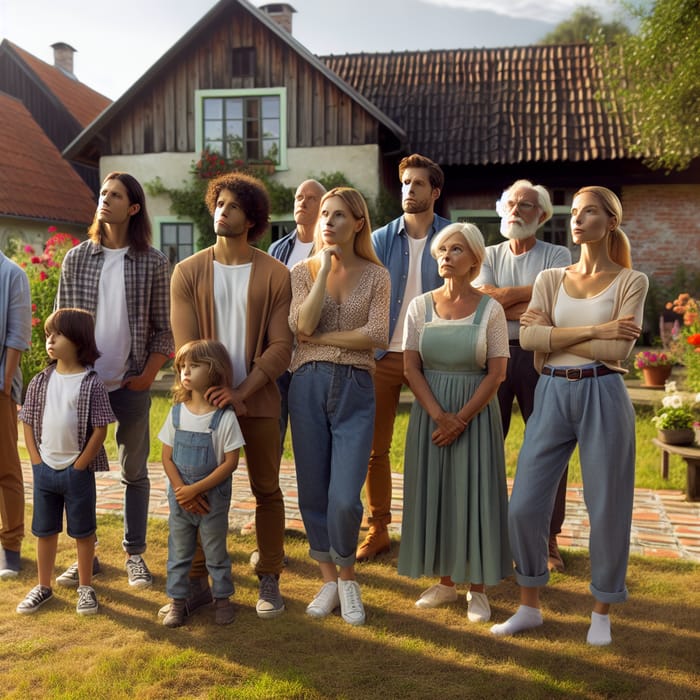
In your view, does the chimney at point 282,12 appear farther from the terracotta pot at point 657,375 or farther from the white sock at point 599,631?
the white sock at point 599,631

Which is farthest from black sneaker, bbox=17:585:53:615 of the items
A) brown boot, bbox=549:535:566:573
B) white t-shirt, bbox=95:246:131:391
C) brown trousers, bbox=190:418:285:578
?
brown boot, bbox=549:535:566:573

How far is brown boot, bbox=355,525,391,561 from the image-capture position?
16.5ft

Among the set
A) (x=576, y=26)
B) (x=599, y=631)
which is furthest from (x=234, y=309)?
(x=576, y=26)

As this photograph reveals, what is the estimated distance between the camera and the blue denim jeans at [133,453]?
15.1ft

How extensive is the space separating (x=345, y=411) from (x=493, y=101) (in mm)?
13928

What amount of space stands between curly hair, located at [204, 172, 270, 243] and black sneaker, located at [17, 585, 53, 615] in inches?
86.5

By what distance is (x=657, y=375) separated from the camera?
11430 millimetres

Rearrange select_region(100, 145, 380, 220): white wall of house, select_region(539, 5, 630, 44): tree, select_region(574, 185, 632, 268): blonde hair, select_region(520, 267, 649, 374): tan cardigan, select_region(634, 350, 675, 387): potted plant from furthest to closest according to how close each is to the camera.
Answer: select_region(539, 5, 630, 44): tree < select_region(100, 145, 380, 220): white wall of house < select_region(634, 350, 675, 387): potted plant < select_region(574, 185, 632, 268): blonde hair < select_region(520, 267, 649, 374): tan cardigan

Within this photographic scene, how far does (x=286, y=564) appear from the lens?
5.00 meters

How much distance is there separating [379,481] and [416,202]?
1.74m

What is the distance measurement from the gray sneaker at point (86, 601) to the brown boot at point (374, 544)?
5.23 feet

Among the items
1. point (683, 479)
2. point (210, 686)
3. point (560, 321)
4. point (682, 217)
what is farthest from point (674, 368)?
point (210, 686)

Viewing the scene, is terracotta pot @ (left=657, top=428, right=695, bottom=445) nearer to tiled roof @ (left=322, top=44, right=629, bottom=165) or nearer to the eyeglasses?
the eyeglasses

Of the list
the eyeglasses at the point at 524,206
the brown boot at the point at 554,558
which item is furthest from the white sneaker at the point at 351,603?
the eyeglasses at the point at 524,206
